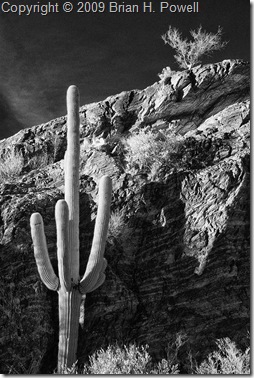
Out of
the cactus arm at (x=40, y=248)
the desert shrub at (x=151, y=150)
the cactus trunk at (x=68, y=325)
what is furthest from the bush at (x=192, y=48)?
the cactus trunk at (x=68, y=325)

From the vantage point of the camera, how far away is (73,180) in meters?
9.03

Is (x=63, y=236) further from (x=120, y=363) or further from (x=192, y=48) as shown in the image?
(x=192, y=48)

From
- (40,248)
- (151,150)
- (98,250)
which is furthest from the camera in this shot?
(151,150)

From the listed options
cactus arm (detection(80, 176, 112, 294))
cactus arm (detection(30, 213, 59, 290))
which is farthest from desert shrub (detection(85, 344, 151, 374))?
cactus arm (detection(30, 213, 59, 290))

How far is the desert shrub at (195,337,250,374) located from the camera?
7816mm

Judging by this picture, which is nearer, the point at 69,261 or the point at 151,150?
the point at 69,261

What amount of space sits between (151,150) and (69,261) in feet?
14.6

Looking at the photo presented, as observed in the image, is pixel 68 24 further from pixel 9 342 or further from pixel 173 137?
pixel 9 342

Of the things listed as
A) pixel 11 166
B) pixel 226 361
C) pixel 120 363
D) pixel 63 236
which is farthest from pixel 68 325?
pixel 11 166

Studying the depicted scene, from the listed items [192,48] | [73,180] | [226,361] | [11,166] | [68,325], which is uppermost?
[192,48]

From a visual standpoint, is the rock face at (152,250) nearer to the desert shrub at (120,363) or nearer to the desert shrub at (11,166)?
the desert shrub at (11,166)

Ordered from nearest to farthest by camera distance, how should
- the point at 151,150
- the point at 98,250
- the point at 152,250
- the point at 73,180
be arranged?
1. the point at 98,250
2. the point at 73,180
3. the point at 152,250
4. the point at 151,150

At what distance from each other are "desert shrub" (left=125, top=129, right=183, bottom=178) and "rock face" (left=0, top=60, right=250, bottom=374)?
10 centimetres

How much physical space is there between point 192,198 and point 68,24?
4687 mm
